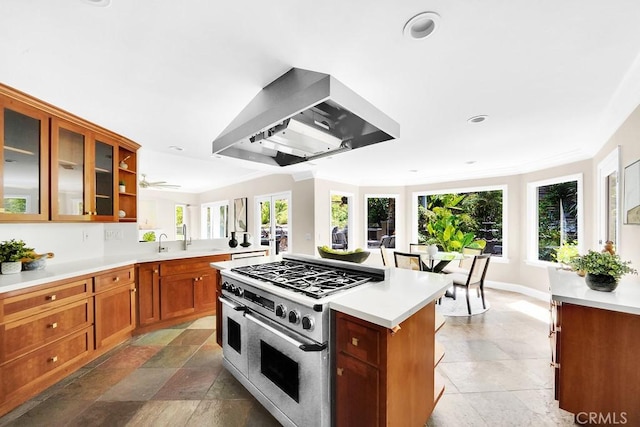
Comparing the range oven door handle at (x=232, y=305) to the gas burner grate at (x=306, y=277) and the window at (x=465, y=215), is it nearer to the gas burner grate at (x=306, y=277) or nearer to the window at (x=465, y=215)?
the gas burner grate at (x=306, y=277)

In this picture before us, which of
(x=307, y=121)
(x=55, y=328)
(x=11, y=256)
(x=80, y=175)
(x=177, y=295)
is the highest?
(x=307, y=121)

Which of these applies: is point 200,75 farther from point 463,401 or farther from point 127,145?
point 463,401

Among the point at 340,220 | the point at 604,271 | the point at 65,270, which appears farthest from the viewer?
the point at 340,220

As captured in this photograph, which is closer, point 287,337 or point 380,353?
point 380,353

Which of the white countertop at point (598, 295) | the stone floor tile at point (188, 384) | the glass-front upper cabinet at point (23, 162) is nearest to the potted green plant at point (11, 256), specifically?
the glass-front upper cabinet at point (23, 162)

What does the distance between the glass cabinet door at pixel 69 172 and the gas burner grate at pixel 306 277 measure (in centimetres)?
178

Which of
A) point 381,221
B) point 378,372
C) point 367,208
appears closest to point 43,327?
point 378,372

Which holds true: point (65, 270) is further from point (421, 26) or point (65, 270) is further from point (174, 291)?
point (421, 26)

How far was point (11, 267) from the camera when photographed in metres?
2.12

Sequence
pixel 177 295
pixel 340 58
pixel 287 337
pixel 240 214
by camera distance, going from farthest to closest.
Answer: pixel 240 214
pixel 177 295
pixel 340 58
pixel 287 337

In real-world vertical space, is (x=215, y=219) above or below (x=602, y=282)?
above

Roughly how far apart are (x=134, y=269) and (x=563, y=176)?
6187 mm

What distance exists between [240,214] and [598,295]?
633 cm

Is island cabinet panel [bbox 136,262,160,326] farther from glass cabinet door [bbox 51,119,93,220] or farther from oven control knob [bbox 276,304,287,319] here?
oven control knob [bbox 276,304,287,319]
